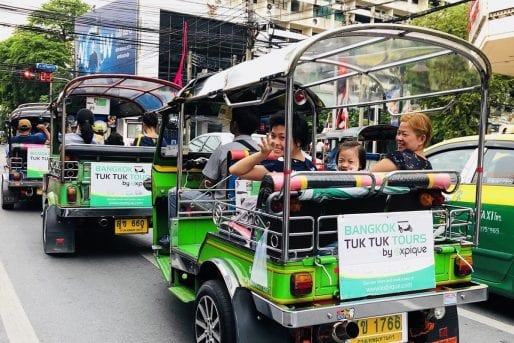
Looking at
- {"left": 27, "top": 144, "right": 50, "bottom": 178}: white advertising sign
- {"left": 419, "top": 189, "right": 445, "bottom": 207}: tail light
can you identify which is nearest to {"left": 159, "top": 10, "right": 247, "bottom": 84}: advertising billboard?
{"left": 27, "top": 144, "right": 50, "bottom": 178}: white advertising sign

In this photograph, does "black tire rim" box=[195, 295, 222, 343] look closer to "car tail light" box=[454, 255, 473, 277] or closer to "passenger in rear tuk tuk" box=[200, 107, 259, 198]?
"passenger in rear tuk tuk" box=[200, 107, 259, 198]

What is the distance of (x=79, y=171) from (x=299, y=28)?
48.0 m

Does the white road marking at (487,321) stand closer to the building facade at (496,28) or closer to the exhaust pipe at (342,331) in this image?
the exhaust pipe at (342,331)

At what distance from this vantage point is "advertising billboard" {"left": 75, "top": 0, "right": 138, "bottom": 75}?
36.8m

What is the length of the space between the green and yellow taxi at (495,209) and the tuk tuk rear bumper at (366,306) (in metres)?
1.50

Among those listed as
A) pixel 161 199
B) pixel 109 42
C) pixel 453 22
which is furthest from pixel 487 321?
pixel 109 42

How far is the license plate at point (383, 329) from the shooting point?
Answer: 9.70 ft

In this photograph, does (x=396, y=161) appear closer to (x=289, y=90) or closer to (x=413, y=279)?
(x=413, y=279)

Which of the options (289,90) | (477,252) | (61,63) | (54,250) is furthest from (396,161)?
→ (61,63)

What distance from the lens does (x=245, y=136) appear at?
4461mm

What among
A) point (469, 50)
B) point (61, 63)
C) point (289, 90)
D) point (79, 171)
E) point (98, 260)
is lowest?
point (98, 260)

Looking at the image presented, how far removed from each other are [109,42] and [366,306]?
134 feet

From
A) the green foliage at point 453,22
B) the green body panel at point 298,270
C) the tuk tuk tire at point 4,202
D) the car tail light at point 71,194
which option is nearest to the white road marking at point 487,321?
the green body panel at point 298,270

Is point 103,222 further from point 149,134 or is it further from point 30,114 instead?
point 30,114
